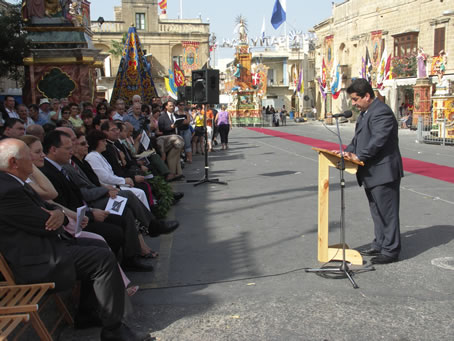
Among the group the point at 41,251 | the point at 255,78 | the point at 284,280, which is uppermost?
the point at 255,78

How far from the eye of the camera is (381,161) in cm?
537

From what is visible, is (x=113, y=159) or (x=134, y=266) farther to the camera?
(x=113, y=159)

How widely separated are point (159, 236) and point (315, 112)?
54436 mm

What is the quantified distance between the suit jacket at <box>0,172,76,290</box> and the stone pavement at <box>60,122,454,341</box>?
67cm

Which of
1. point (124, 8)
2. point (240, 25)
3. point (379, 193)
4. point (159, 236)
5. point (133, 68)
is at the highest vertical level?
point (124, 8)

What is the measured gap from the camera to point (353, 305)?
4.29 m

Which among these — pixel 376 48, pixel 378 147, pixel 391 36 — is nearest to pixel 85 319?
pixel 378 147

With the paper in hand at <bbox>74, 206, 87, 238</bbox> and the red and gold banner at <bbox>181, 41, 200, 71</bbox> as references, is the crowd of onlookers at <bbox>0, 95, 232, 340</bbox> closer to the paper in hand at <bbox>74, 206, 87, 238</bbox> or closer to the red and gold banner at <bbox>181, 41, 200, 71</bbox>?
the paper in hand at <bbox>74, 206, 87, 238</bbox>

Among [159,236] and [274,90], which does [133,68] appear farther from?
[274,90]

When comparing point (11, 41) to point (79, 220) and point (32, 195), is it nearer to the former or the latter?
point (79, 220)

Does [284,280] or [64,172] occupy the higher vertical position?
[64,172]

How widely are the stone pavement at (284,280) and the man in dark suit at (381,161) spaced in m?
0.32

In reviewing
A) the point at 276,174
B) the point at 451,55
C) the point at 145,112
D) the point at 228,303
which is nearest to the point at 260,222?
the point at 228,303

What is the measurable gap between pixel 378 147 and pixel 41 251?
349cm
